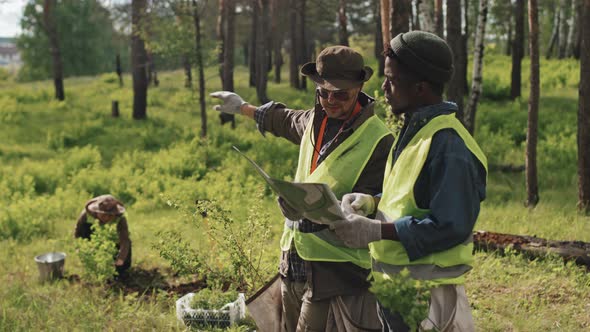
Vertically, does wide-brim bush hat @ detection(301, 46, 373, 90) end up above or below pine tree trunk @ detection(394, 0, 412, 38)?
below

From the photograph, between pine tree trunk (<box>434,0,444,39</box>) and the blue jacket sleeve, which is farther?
pine tree trunk (<box>434,0,444,39</box>)

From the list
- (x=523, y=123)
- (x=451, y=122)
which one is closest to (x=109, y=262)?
(x=451, y=122)

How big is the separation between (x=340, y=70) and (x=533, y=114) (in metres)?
6.69

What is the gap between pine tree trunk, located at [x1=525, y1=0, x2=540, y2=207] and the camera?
28.0 feet

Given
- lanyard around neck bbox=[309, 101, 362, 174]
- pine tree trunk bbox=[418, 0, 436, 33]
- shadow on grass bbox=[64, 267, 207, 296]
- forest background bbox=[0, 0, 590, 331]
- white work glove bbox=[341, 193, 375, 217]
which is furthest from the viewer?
pine tree trunk bbox=[418, 0, 436, 33]

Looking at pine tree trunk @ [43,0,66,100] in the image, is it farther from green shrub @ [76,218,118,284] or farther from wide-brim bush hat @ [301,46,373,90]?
wide-brim bush hat @ [301,46,373,90]

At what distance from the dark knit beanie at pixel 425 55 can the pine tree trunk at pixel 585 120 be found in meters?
6.87

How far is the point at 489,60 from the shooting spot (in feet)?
89.2

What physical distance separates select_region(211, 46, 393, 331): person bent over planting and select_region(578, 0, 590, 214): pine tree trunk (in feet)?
20.4

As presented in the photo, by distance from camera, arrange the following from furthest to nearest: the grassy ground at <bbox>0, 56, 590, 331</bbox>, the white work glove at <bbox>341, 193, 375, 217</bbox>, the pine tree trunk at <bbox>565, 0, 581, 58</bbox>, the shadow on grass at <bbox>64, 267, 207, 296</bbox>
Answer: the pine tree trunk at <bbox>565, 0, 581, 58</bbox>
the shadow on grass at <bbox>64, 267, 207, 296</bbox>
the grassy ground at <bbox>0, 56, 590, 331</bbox>
the white work glove at <bbox>341, 193, 375, 217</bbox>

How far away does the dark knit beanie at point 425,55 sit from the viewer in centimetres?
226

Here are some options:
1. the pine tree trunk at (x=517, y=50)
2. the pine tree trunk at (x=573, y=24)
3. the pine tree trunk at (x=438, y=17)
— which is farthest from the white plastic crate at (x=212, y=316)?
the pine tree trunk at (x=573, y=24)

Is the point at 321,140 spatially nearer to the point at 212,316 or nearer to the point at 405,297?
the point at 405,297

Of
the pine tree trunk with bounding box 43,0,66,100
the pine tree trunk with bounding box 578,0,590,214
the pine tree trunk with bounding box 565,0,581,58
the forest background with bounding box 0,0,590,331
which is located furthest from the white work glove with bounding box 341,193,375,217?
the pine tree trunk with bounding box 565,0,581,58
